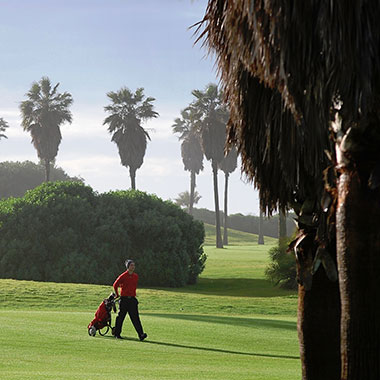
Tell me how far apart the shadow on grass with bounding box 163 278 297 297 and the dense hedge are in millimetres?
1409

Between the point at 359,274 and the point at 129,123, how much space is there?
77148 millimetres

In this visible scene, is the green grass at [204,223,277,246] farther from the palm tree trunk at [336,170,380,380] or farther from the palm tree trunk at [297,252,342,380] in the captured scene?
the palm tree trunk at [336,170,380,380]

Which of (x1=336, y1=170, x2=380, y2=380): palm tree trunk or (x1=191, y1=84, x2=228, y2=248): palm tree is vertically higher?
(x1=191, y1=84, x2=228, y2=248): palm tree

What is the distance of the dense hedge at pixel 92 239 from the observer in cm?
5181

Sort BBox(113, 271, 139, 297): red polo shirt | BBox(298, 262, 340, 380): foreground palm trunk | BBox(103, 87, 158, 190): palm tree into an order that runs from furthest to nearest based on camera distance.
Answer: BBox(103, 87, 158, 190): palm tree → BBox(113, 271, 139, 297): red polo shirt → BBox(298, 262, 340, 380): foreground palm trunk

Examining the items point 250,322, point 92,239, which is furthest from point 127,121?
point 250,322

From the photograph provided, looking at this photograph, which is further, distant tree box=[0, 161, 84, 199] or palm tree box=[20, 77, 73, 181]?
distant tree box=[0, 161, 84, 199]

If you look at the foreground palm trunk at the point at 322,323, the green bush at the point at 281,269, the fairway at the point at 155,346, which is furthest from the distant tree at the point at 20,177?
the foreground palm trunk at the point at 322,323

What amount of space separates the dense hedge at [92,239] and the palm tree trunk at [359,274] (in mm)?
44780

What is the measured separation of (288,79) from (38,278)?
46.0 metres

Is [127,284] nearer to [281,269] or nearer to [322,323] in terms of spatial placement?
[322,323]

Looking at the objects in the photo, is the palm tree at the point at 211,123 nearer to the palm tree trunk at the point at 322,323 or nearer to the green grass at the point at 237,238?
the green grass at the point at 237,238

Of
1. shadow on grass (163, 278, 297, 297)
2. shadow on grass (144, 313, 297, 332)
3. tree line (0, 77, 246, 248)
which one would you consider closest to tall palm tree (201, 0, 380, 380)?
shadow on grass (144, 313, 297, 332)

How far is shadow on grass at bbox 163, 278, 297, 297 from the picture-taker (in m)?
50.4
